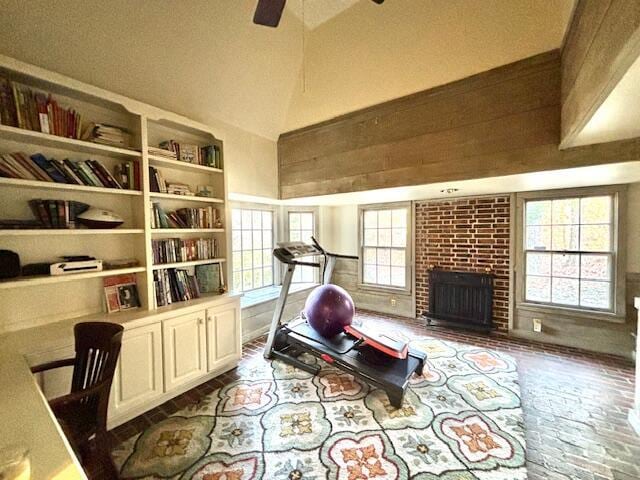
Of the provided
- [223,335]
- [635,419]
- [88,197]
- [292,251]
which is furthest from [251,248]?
[635,419]

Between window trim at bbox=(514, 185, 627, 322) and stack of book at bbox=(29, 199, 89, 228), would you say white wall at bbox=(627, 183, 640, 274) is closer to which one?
window trim at bbox=(514, 185, 627, 322)

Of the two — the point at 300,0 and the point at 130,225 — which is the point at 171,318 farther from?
the point at 300,0

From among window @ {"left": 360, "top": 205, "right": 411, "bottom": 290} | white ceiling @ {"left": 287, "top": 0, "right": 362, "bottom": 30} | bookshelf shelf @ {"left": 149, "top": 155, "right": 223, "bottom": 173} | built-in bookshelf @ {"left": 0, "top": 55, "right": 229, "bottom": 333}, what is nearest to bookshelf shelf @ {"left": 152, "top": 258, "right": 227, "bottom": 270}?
built-in bookshelf @ {"left": 0, "top": 55, "right": 229, "bottom": 333}

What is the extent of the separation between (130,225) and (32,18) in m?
1.56

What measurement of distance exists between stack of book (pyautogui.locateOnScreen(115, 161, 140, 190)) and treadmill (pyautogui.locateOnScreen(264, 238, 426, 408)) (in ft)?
4.83

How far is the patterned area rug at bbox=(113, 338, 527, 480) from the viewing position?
5.41 feet

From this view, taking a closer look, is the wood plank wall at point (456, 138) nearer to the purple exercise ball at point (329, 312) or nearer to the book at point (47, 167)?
the purple exercise ball at point (329, 312)

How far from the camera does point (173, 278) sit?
103 inches

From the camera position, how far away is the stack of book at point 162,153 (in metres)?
2.46

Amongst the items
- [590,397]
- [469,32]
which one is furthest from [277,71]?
[590,397]

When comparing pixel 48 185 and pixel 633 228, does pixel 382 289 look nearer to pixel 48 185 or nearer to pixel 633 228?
pixel 633 228

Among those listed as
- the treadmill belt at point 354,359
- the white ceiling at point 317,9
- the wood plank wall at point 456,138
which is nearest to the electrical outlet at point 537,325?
the treadmill belt at point 354,359

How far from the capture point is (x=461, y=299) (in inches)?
155

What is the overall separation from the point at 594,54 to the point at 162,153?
10.3 feet
